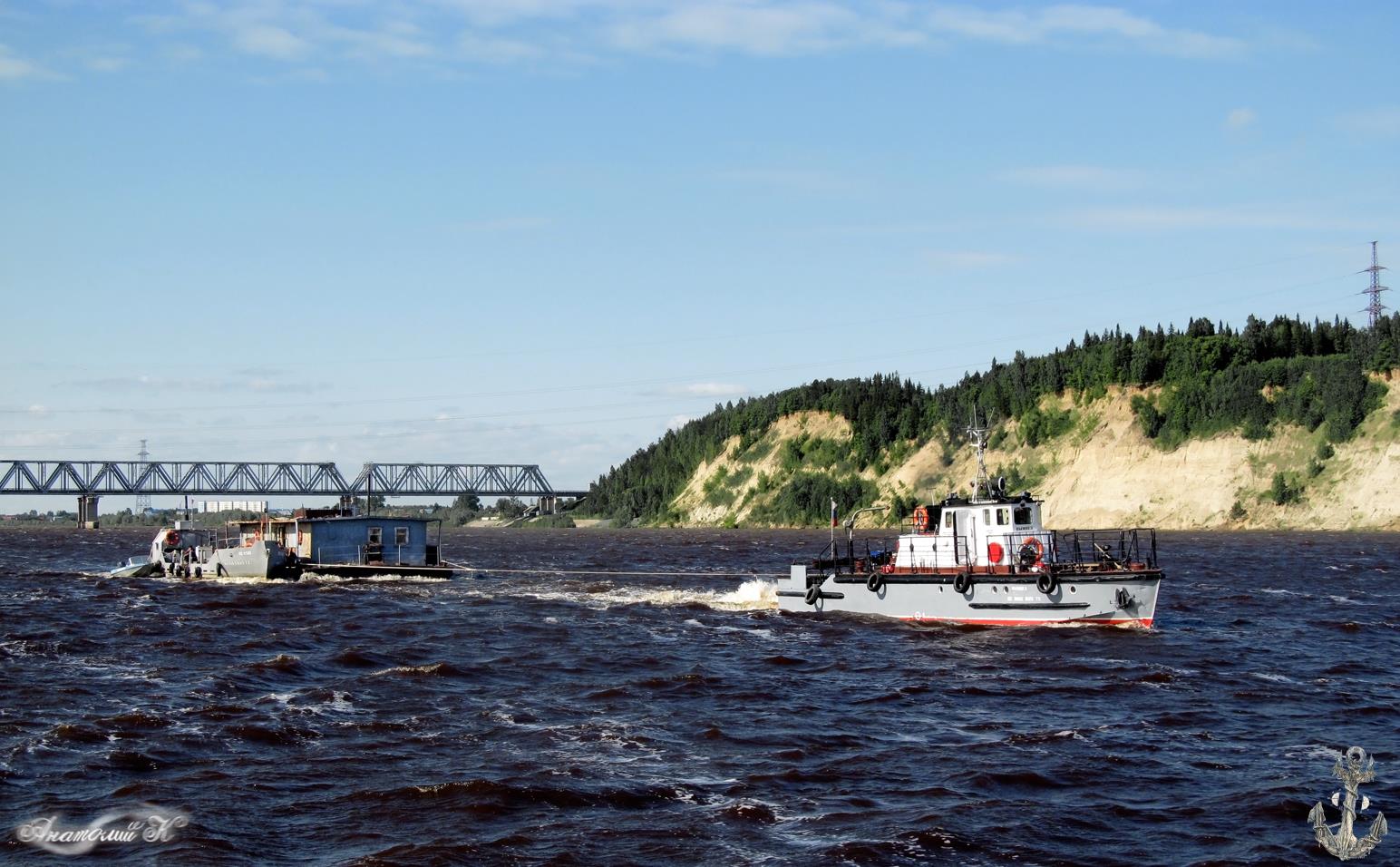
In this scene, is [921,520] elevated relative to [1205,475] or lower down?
lower down

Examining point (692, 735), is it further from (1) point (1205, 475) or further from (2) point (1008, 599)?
(1) point (1205, 475)

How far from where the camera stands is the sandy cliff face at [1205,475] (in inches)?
5960

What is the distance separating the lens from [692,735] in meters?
30.1

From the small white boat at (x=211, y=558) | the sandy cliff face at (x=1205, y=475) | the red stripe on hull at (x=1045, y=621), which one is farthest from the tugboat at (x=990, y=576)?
the sandy cliff face at (x=1205, y=475)

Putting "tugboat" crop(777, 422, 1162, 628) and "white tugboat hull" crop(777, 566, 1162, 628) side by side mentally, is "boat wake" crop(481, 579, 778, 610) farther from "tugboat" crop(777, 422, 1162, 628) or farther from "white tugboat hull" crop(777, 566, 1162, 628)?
"white tugboat hull" crop(777, 566, 1162, 628)

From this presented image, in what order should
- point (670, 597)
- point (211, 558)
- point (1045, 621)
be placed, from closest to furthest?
point (1045, 621) → point (670, 597) → point (211, 558)

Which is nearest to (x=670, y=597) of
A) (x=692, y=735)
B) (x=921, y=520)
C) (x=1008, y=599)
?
(x=921, y=520)

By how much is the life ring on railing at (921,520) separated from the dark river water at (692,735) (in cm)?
399

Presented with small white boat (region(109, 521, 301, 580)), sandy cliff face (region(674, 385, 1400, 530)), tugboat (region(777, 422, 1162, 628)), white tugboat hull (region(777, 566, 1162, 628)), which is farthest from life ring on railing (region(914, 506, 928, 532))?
sandy cliff face (region(674, 385, 1400, 530))

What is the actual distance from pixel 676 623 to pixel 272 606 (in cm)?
2007

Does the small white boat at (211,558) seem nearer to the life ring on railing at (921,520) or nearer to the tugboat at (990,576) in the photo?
the tugboat at (990,576)

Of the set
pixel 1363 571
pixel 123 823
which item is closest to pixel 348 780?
pixel 123 823

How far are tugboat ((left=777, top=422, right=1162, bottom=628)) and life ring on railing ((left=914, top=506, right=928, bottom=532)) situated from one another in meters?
0.04

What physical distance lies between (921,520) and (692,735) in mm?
24593
